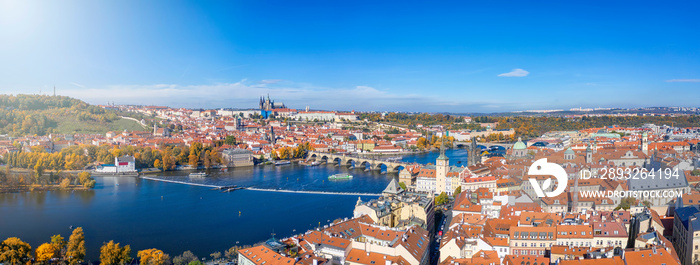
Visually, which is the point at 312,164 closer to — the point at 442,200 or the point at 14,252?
the point at 442,200

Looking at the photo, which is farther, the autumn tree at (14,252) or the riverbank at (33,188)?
the riverbank at (33,188)

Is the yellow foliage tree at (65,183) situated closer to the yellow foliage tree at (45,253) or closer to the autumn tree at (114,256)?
the yellow foliage tree at (45,253)

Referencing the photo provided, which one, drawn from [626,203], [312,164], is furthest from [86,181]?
[626,203]

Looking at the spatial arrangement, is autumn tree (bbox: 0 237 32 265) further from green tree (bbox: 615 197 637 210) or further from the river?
green tree (bbox: 615 197 637 210)

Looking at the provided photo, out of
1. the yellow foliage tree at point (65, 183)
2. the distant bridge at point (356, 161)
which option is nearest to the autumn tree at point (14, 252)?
the yellow foliage tree at point (65, 183)

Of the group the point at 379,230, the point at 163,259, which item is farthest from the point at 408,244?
the point at 163,259

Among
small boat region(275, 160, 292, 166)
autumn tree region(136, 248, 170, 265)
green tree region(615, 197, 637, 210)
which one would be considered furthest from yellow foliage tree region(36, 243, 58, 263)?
small boat region(275, 160, 292, 166)
